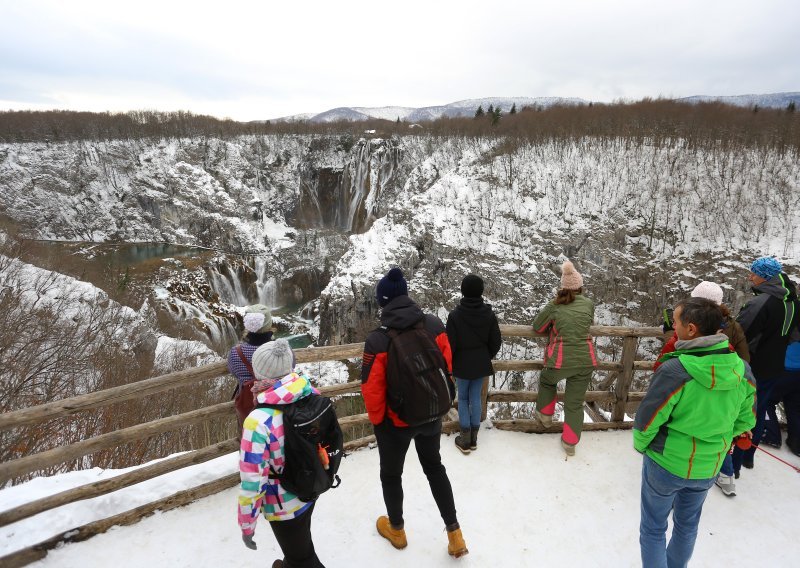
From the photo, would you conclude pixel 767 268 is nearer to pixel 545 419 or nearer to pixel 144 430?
pixel 545 419

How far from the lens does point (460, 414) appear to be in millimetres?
3934

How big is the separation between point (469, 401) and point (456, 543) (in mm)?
1443

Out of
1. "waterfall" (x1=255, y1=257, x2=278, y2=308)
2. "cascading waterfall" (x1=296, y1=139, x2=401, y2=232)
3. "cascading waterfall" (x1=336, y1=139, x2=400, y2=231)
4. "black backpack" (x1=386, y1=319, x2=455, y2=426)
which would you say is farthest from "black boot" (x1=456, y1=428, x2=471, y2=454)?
"cascading waterfall" (x1=336, y1=139, x2=400, y2=231)

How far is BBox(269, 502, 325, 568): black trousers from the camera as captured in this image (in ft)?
7.11

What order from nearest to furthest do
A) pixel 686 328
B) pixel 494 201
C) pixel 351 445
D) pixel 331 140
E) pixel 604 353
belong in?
pixel 686 328
pixel 351 445
pixel 604 353
pixel 494 201
pixel 331 140

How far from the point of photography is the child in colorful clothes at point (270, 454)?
1.91m

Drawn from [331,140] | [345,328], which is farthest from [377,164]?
[345,328]

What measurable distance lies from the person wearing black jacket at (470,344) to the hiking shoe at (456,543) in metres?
1.21

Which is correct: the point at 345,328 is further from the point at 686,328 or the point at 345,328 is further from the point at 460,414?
the point at 686,328

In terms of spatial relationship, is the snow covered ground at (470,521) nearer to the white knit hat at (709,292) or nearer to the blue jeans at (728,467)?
the blue jeans at (728,467)

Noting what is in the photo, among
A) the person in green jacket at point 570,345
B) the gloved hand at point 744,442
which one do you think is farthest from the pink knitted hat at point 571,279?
the gloved hand at point 744,442

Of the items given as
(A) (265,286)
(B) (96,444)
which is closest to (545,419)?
(B) (96,444)

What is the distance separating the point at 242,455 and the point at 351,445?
2.17 meters

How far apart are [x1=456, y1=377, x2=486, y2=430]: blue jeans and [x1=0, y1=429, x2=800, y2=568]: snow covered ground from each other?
34 cm
